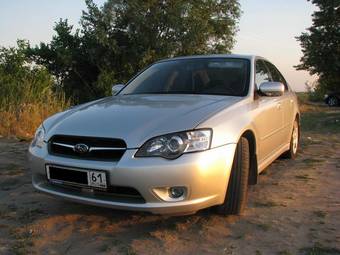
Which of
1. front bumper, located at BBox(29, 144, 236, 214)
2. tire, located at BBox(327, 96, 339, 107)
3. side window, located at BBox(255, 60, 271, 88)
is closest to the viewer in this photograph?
front bumper, located at BBox(29, 144, 236, 214)

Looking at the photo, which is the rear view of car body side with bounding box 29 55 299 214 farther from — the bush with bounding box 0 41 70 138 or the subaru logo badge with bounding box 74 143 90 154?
the bush with bounding box 0 41 70 138

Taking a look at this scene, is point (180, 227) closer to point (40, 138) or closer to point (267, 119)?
point (40, 138)

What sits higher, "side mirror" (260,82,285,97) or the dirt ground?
"side mirror" (260,82,285,97)

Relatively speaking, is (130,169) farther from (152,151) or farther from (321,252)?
(321,252)

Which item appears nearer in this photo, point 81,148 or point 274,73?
point 81,148

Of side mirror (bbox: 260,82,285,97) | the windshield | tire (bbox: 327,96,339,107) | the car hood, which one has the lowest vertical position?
tire (bbox: 327,96,339,107)

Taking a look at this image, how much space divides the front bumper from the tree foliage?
911 inches

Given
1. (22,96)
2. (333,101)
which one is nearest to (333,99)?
(333,101)

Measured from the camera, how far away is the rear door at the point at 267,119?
4624 millimetres

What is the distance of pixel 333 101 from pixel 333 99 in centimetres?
15

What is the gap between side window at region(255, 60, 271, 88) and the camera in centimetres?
508

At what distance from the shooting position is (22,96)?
1075 cm

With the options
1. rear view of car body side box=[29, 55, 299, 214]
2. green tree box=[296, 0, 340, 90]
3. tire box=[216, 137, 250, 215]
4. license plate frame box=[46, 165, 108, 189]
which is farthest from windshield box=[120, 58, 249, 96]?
green tree box=[296, 0, 340, 90]

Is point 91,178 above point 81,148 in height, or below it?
below
